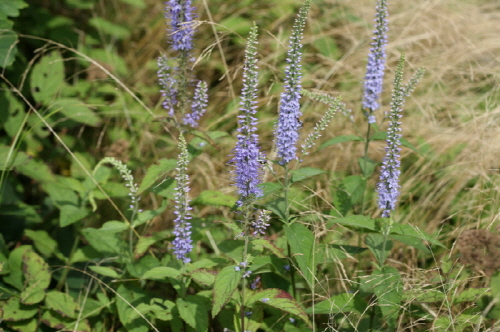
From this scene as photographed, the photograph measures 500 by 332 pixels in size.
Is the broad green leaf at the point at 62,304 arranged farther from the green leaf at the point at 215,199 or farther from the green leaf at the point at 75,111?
the green leaf at the point at 75,111

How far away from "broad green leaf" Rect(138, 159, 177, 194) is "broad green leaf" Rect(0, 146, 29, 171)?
103 cm

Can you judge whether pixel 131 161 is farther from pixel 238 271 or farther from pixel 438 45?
pixel 438 45

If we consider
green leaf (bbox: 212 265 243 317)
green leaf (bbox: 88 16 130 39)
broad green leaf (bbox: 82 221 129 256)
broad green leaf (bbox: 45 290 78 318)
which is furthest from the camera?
green leaf (bbox: 88 16 130 39)

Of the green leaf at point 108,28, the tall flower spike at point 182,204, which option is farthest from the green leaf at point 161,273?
the green leaf at point 108,28

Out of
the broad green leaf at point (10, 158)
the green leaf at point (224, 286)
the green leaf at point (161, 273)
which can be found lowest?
the green leaf at point (161, 273)

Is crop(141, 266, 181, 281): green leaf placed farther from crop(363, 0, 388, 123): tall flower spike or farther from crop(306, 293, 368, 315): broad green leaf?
crop(363, 0, 388, 123): tall flower spike

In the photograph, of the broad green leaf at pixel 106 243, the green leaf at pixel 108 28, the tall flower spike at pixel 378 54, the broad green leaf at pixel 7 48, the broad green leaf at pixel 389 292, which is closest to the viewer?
the broad green leaf at pixel 389 292

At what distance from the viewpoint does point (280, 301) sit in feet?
8.43

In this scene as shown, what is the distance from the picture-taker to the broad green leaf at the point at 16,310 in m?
3.09

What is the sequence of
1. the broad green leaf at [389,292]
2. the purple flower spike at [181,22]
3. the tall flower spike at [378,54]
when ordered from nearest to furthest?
the broad green leaf at [389,292], the tall flower spike at [378,54], the purple flower spike at [181,22]

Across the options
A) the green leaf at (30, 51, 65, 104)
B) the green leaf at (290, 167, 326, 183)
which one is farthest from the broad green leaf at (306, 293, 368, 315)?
the green leaf at (30, 51, 65, 104)

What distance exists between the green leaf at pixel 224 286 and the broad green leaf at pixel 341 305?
495 millimetres

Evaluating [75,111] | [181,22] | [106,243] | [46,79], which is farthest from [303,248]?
[46,79]

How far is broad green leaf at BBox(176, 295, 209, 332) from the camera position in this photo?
2.68m
